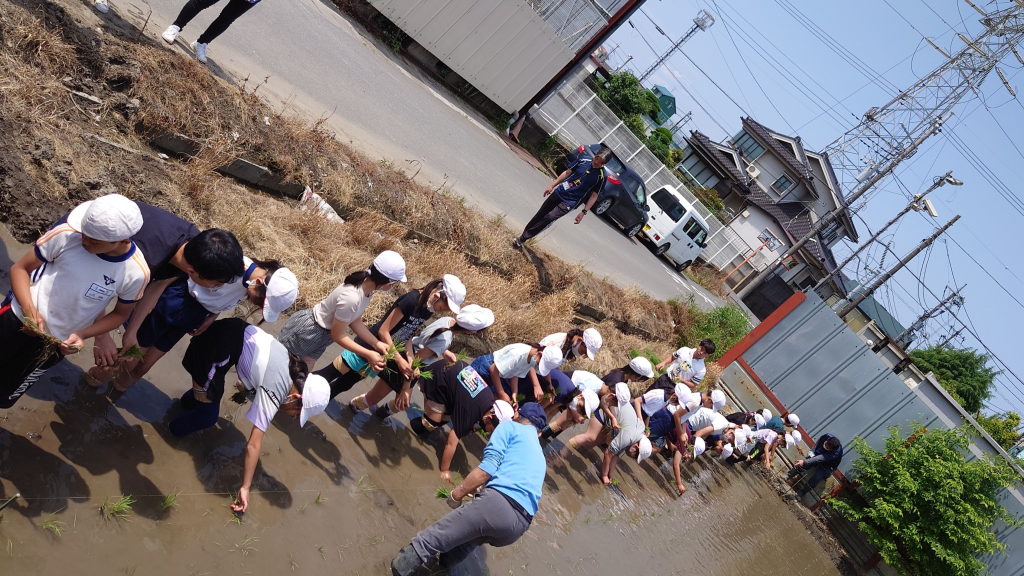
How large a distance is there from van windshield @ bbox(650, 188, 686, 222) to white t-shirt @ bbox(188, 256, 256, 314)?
66.4 ft

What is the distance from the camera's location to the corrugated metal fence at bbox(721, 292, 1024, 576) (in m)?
14.1

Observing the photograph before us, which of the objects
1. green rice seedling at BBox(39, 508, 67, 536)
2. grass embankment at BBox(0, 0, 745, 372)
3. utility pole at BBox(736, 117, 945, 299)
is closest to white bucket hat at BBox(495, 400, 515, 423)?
grass embankment at BBox(0, 0, 745, 372)

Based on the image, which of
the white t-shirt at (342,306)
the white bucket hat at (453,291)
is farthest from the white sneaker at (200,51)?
the white bucket hat at (453,291)

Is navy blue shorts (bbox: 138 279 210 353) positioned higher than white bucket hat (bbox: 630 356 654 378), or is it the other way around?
white bucket hat (bbox: 630 356 654 378)

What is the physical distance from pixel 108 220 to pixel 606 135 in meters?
22.8

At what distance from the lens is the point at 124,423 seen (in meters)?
4.47

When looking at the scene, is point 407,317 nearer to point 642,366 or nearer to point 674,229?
point 642,366

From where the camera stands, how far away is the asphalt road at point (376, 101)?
9.44 m

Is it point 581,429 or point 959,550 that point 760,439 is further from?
point 581,429

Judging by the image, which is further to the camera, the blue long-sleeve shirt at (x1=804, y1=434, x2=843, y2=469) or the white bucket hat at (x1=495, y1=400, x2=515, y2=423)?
the blue long-sleeve shirt at (x1=804, y1=434, x2=843, y2=469)

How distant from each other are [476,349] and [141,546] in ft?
17.1

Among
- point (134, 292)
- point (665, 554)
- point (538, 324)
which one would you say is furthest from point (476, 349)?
point (134, 292)

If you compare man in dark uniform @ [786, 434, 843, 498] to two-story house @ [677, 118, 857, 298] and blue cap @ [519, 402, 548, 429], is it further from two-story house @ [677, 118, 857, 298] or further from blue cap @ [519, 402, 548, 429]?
two-story house @ [677, 118, 857, 298]

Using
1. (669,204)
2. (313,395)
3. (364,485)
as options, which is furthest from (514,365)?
(669,204)
